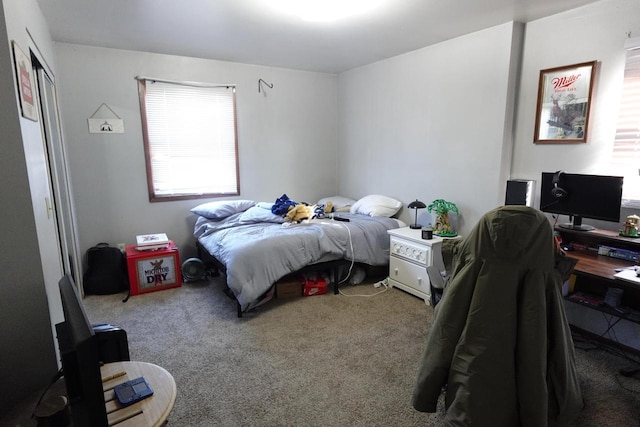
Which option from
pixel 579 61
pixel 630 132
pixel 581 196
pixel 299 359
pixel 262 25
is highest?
pixel 262 25

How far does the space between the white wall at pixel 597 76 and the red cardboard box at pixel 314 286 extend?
6.87ft

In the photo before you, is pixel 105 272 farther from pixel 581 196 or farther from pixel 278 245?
pixel 581 196

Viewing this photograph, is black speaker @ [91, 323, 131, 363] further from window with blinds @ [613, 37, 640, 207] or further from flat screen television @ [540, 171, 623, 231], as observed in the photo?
window with blinds @ [613, 37, 640, 207]

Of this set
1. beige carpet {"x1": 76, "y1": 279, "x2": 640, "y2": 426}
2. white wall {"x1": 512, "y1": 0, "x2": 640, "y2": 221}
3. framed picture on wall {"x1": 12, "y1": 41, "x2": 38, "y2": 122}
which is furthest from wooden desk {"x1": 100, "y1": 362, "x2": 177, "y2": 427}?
white wall {"x1": 512, "y1": 0, "x2": 640, "y2": 221}

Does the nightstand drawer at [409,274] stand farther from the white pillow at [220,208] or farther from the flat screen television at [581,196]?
the white pillow at [220,208]

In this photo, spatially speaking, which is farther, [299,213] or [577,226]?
[299,213]

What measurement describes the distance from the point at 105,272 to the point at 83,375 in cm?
323

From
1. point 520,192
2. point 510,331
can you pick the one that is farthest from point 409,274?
point 510,331

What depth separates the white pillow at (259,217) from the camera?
3875 mm

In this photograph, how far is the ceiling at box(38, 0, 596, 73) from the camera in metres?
2.62

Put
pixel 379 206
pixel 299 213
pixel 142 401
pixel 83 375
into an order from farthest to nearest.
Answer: pixel 379 206 < pixel 299 213 < pixel 142 401 < pixel 83 375

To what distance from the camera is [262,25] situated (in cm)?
303

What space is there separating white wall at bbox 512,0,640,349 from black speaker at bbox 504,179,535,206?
0.26 metres

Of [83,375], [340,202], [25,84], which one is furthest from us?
[340,202]
